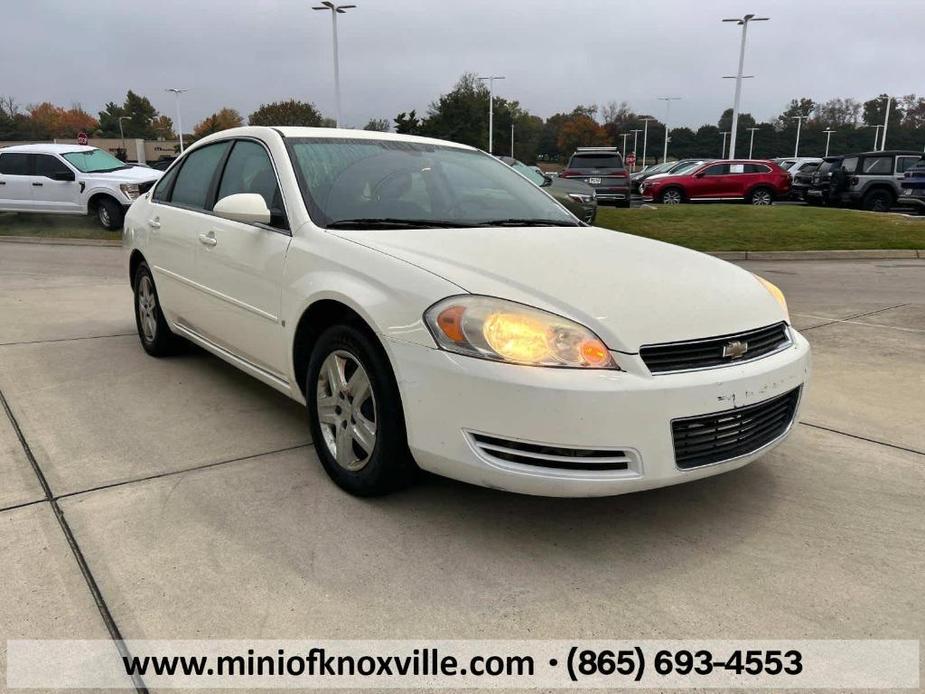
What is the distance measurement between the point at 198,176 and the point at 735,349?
3.42m

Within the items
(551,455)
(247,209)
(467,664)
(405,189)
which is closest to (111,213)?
(247,209)

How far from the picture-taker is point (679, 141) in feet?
320

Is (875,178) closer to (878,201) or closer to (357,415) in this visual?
(878,201)

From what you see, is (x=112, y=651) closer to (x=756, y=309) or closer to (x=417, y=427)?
(x=417, y=427)

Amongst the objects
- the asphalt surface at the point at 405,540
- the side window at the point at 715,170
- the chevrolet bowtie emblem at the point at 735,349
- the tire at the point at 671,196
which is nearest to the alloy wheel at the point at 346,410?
the asphalt surface at the point at 405,540

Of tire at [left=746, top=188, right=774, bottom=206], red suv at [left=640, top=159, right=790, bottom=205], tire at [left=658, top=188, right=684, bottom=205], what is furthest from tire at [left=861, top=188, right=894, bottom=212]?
tire at [left=658, top=188, right=684, bottom=205]

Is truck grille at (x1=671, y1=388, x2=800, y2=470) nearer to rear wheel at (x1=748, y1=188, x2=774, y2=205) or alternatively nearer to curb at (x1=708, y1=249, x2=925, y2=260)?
curb at (x1=708, y1=249, x2=925, y2=260)

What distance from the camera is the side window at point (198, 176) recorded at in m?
4.29

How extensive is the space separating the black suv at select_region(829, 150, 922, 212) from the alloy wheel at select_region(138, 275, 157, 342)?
62.3 ft

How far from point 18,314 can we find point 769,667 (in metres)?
6.86

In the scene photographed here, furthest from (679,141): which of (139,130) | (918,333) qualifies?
(918,333)

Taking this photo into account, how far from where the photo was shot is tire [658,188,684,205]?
66.5 feet

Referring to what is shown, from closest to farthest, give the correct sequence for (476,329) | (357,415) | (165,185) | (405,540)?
(476,329)
(405,540)
(357,415)
(165,185)

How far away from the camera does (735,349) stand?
2.66m
